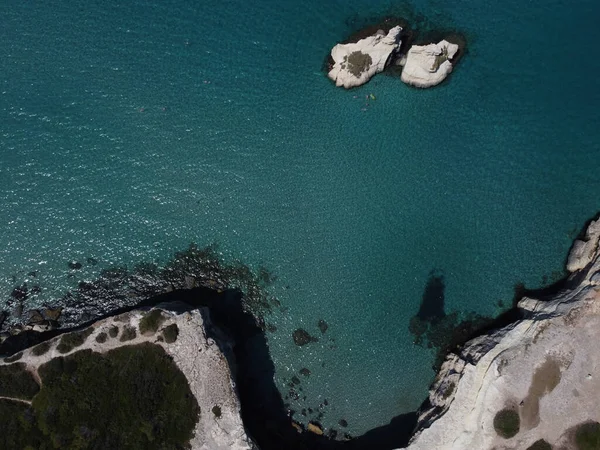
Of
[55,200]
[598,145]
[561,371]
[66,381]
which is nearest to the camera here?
[561,371]

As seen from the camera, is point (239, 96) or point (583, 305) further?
point (239, 96)

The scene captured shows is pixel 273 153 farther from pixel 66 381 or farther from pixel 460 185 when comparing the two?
pixel 66 381

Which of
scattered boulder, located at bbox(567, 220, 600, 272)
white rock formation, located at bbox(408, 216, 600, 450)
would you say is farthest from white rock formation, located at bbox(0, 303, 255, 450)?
scattered boulder, located at bbox(567, 220, 600, 272)

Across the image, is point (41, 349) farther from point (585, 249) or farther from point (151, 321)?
point (585, 249)

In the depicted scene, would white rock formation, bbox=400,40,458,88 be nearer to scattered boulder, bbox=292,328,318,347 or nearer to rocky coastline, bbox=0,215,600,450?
rocky coastline, bbox=0,215,600,450

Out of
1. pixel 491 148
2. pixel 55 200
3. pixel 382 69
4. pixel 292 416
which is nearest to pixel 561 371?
pixel 491 148

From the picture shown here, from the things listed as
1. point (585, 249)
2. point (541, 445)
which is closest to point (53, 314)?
point (541, 445)
